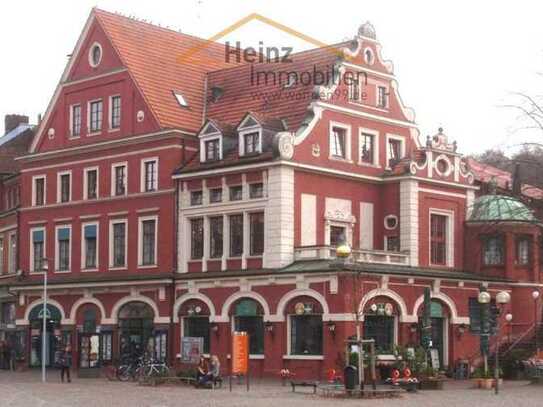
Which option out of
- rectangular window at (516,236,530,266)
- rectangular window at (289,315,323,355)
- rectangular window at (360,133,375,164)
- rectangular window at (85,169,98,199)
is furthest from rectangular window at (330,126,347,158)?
rectangular window at (85,169,98,199)

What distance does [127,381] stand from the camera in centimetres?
5506

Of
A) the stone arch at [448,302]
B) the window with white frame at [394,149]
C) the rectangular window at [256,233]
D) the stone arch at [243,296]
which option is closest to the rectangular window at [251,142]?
the rectangular window at [256,233]

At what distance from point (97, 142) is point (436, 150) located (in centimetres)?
1884

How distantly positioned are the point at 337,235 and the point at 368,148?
530cm

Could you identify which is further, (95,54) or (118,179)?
(95,54)

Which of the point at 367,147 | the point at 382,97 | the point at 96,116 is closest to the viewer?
the point at 367,147

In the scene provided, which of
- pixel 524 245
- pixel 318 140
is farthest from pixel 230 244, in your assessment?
pixel 524 245

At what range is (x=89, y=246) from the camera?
6750 centimetres

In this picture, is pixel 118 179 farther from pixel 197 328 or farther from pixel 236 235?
pixel 197 328

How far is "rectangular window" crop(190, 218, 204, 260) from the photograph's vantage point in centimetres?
6144

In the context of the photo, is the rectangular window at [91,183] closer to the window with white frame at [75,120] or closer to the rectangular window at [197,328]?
the window with white frame at [75,120]

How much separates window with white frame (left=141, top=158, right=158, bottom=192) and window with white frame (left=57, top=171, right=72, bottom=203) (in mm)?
6557

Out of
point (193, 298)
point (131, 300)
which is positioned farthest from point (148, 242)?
point (193, 298)

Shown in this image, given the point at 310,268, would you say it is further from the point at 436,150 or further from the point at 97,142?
the point at 97,142
